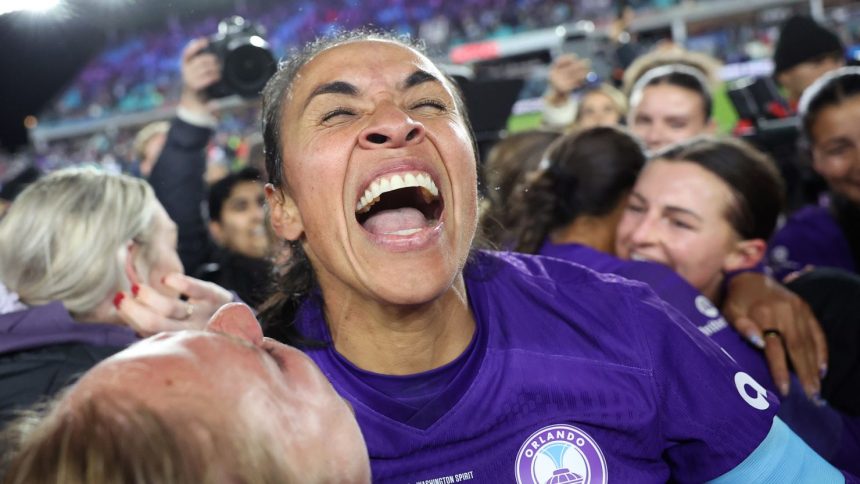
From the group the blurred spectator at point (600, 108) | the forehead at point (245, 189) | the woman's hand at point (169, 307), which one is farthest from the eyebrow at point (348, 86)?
the blurred spectator at point (600, 108)

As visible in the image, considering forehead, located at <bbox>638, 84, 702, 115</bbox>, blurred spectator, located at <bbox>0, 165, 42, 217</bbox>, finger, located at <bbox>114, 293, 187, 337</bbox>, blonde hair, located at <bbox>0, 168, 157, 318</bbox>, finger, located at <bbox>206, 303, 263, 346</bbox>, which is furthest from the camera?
blurred spectator, located at <bbox>0, 165, 42, 217</bbox>

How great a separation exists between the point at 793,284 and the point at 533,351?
124 centimetres

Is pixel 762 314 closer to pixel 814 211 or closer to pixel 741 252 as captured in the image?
pixel 741 252

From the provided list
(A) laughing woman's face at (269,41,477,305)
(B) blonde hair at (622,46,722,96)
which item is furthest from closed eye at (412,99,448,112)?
(B) blonde hair at (622,46,722,96)

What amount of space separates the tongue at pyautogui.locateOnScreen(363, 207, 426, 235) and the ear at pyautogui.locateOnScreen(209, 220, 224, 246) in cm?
261

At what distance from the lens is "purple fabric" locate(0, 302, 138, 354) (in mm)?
1995

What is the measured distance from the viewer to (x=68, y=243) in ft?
7.17

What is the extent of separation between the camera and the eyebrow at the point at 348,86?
1515mm

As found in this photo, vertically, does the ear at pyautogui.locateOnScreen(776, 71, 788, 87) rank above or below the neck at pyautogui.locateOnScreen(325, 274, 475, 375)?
below

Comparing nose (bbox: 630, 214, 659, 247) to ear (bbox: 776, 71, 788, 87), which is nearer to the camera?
nose (bbox: 630, 214, 659, 247)

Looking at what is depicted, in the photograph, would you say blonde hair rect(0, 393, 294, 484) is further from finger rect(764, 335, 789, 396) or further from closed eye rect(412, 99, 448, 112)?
finger rect(764, 335, 789, 396)

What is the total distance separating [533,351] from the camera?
1.51 meters

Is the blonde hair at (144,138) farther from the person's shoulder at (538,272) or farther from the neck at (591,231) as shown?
the person's shoulder at (538,272)

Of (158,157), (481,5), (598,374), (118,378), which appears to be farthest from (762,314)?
(481,5)
